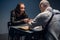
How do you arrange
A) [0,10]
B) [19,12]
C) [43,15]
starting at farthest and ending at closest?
1. [0,10]
2. [19,12]
3. [43,15]

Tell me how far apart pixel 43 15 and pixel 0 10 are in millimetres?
3138

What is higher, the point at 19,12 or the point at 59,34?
the point at 19,12

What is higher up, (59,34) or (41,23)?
(41,23)

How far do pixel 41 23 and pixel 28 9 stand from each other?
3.49 metres

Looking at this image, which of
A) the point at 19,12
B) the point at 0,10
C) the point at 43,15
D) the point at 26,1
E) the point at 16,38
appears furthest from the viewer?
the point at 26,1

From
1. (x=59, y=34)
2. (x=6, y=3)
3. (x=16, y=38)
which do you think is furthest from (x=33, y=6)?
(x=59, y=34)

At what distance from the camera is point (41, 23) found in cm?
314

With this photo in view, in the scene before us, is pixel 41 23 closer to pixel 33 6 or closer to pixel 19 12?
pixel 19 12

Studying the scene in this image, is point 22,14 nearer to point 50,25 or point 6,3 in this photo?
point 50,25

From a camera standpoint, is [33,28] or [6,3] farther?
[6,3]

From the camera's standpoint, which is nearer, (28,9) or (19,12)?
(19,12)

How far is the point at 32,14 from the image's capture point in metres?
6.73

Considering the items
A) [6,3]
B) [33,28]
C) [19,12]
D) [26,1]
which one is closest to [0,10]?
[6,3]

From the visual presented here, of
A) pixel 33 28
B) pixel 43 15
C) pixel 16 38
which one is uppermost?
pixel 43 15
